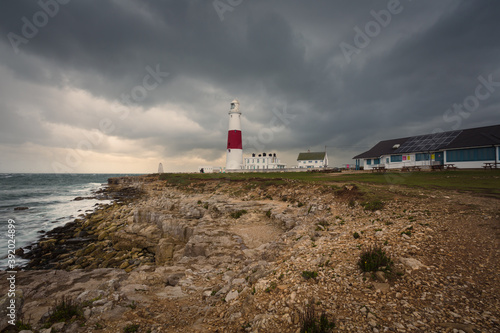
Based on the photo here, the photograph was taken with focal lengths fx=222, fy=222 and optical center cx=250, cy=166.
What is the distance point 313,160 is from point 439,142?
3232 cm

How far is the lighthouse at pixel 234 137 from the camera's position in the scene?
51.2 metres

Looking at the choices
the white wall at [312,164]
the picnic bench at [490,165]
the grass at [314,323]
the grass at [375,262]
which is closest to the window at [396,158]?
the picnic bench at [490,165]

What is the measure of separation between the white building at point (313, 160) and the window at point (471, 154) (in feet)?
107

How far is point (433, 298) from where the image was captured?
4.86 meters

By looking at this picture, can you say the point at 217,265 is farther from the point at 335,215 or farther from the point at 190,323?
the point at 335,215

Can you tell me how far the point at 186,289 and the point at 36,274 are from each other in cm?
763

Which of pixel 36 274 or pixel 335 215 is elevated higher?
pixel 335 215

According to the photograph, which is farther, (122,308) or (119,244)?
(119,244)

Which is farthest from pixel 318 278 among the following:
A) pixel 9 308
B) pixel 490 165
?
pixel 490 165

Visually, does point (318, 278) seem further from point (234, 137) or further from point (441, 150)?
point (234, 137)

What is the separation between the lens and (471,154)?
3244 cm

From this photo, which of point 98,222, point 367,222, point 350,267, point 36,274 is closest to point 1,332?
point 36,274

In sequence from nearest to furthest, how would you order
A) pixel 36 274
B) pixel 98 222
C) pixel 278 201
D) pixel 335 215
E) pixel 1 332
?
pixel 1 332 → pixel 36 274 → pixel 335 215 → pixel 278 201 → pixel 98 222

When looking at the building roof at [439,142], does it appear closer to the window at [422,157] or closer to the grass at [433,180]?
the window at [422,157]
